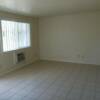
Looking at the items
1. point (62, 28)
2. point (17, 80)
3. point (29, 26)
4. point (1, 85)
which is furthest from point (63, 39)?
point (1, 85)

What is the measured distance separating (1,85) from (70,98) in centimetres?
184

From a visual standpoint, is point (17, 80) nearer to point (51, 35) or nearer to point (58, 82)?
point (58, 82)

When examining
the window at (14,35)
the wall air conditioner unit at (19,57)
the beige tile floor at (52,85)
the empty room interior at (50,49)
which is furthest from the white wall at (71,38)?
the wall air conditioner unit at (19,57)

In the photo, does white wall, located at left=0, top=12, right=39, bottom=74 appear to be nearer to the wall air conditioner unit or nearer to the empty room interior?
the empty room interior

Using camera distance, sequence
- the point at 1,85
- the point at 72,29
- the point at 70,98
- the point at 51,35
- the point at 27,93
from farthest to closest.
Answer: the point at 51,35 → the point at 72,29 → the point at 1,85 → the point at 27,93 → the point at 70,98

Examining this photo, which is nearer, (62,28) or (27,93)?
(27,93)

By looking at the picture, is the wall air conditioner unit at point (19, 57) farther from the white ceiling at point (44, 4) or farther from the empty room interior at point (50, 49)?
the white ceiling at point (44, 4)

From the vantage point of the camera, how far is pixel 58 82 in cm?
363

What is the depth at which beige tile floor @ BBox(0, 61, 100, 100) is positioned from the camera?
113 inches

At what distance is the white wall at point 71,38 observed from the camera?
534 cm

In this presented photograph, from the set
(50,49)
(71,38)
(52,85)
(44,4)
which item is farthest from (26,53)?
(44,4)

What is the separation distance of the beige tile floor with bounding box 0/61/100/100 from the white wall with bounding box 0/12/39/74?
1.44 feet

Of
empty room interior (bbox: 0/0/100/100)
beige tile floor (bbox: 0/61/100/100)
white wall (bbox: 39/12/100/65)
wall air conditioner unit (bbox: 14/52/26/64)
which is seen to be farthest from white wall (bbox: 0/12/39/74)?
beige tile floor (bbox: 0/61/100/100)

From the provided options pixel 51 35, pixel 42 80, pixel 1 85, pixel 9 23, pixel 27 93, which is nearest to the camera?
pixel 27 93
